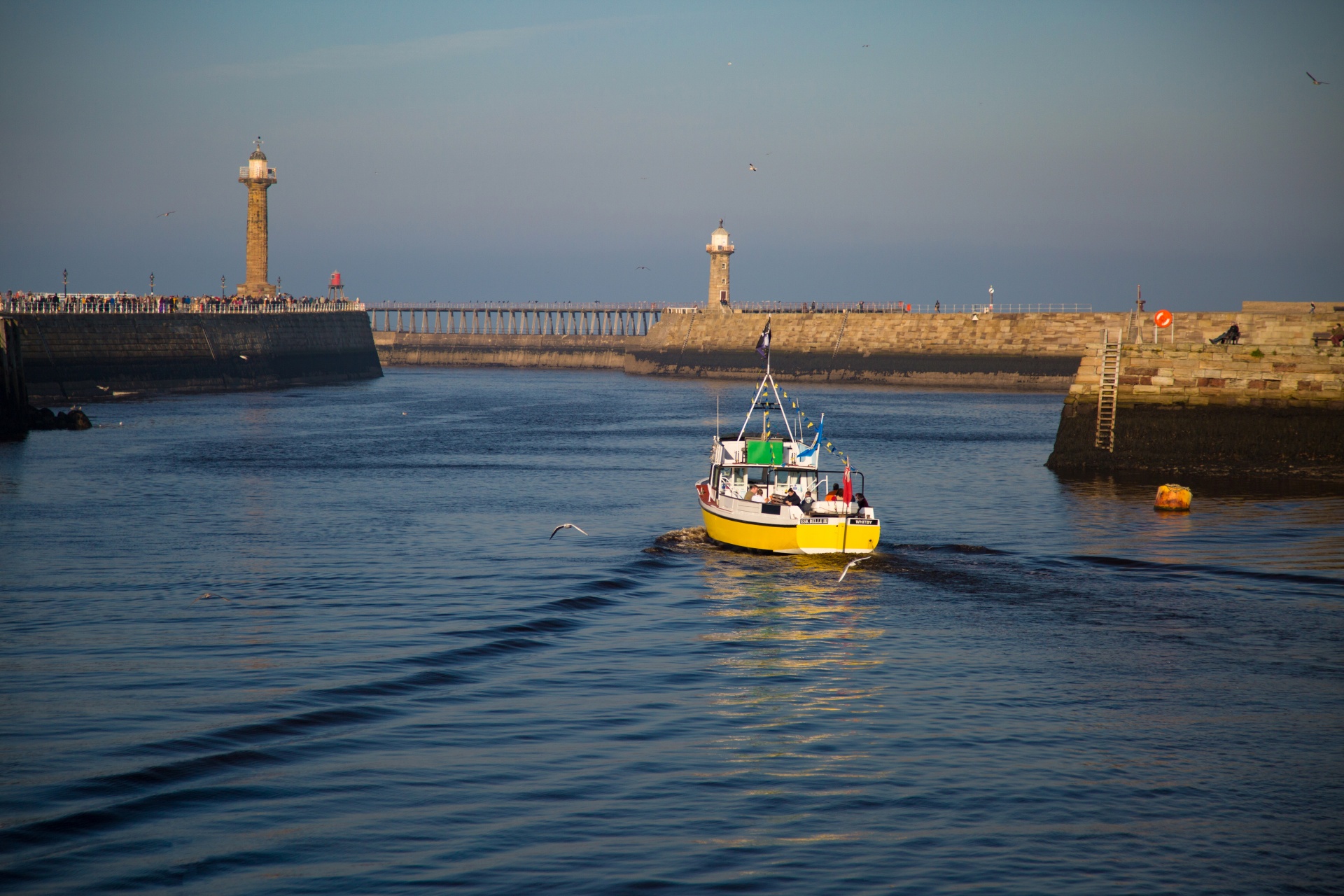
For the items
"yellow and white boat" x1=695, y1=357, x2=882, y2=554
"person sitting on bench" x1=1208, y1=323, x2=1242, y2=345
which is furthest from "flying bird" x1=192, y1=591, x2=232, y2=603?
"person sitting on bench" x1=1208, y1=323, x2=1242, y2=345

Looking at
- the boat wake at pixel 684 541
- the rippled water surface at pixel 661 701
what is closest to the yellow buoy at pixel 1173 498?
the rippled water surface at pixel 661 701

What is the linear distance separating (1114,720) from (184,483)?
106 feet

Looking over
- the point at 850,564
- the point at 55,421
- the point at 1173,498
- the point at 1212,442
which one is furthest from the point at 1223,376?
the point at 55,421

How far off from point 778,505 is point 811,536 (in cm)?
98

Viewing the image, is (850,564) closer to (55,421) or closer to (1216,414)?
(1216,414)

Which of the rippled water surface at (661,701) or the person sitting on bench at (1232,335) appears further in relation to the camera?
the person sitting on bench at (1232,335)

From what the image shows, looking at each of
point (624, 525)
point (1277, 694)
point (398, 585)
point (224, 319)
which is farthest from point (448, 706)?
point (224, 319)

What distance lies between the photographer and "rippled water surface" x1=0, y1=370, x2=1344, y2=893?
11.9 meters

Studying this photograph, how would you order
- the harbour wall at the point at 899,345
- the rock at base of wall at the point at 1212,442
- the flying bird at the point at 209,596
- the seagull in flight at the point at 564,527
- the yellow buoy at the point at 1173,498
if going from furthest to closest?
the harbour wall at the point at 899,345
the rock at base of wall at the point at 1212,442
the yellow buoy at the point at 1173,498
the seagull in flight at the point at 564,527
the flying bird at the point at 209,596

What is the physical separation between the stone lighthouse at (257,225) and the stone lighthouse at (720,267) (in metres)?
48.0

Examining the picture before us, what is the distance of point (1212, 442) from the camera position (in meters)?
40.5

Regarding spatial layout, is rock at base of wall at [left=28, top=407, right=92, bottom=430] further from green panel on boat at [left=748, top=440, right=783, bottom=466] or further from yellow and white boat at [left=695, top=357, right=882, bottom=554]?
green panel on boat at [left=748, top=440, right=783, bottom=466]

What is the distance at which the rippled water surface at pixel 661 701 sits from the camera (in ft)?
39.2

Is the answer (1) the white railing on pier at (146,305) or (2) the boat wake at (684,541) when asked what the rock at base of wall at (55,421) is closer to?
(1) the white railing on pier at (146,305)
